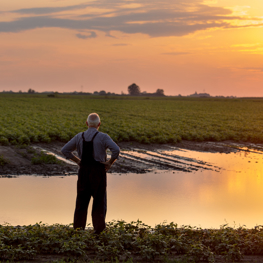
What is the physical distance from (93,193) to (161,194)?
4420 millimetres

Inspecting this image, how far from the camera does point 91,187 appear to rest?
273 inches

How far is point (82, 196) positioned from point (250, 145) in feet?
56.1

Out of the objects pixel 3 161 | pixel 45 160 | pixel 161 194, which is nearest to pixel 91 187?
pixel 161 194

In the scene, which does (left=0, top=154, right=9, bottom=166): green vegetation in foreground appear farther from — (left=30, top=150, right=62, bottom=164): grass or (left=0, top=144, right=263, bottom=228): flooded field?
(left=0, top=144, right=263, bottom=228): flooded field

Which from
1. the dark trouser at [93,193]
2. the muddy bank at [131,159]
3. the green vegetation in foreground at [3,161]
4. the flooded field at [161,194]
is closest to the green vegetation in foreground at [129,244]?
the dark trouser at [93,193]

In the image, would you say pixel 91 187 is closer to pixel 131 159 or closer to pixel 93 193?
pixel 93 193

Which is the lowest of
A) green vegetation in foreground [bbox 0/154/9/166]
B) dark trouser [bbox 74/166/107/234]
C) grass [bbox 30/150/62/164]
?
dark trouser [bbox 74/166/107/234]

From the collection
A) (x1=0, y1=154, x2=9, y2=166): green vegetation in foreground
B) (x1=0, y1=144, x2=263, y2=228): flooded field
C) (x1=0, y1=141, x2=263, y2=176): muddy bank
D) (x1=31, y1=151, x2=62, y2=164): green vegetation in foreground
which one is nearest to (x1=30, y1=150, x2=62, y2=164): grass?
(x1=31, y1=151, x2=62, y2=164): green vegetation in foreground

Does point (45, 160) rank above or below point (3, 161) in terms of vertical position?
above

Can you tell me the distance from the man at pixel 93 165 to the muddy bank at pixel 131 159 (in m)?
6.57

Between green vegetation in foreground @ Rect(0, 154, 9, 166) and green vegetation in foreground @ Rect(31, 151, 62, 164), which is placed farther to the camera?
green vegetation in foreground @ Rect(31, 151, 62, 164)

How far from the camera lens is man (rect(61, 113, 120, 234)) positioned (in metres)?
6.79

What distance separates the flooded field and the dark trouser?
1604 mm

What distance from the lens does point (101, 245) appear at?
656 cm
